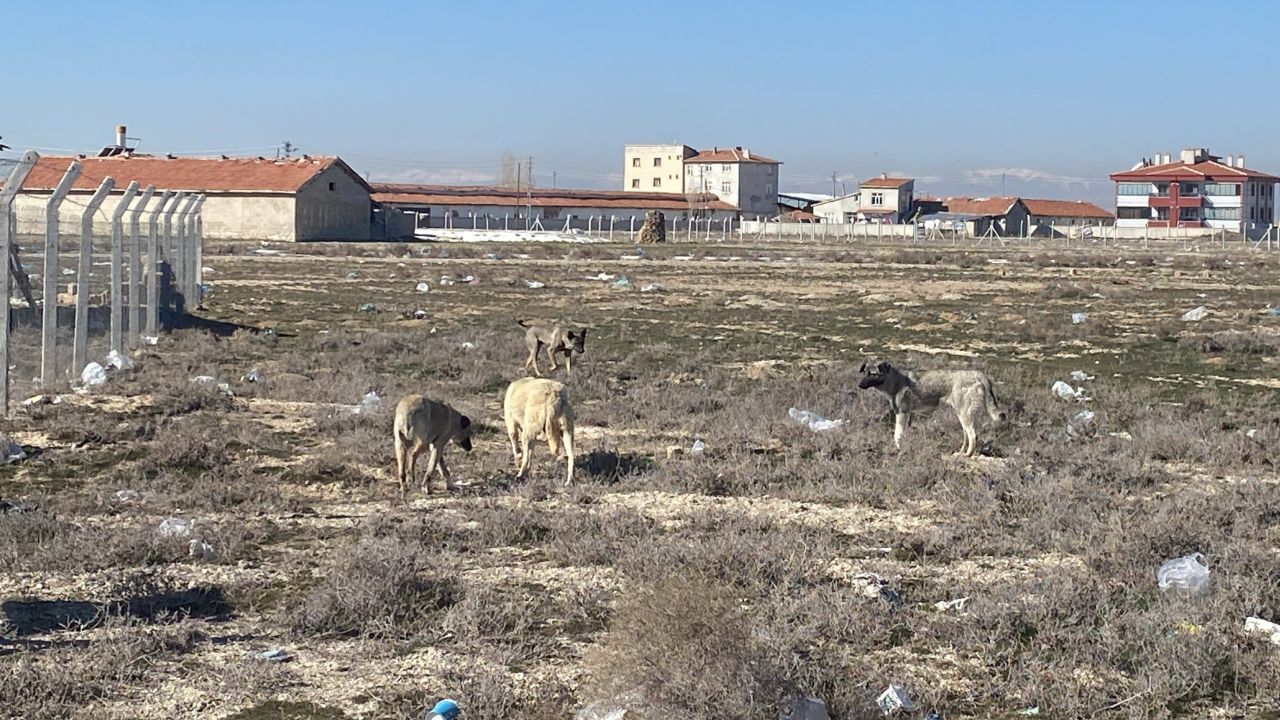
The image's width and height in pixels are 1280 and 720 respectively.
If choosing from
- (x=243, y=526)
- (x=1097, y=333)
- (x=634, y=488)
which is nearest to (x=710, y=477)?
(x=634, y=488)

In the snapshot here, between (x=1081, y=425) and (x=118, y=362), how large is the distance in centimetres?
1113

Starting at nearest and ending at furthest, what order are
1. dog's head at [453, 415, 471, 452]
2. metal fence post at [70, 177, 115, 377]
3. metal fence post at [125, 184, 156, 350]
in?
1. dog's head at [453, 415, 471, 452]
2. metal fence post at [70, 177, 115, 377]
3. metal fence post at [125, 184, 156, 350]

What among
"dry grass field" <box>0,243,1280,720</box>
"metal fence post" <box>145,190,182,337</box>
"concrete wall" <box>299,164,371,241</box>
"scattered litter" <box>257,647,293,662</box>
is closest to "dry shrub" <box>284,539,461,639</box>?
"dry grass field" <box>0,243,1280,720</box>

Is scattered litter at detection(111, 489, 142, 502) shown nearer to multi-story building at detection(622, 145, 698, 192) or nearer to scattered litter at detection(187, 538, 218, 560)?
scattered litter at detection(187, 538, 218, 560)

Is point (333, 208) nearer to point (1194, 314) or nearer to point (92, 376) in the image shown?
point (1194, 314)

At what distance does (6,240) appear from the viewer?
43.3 ft

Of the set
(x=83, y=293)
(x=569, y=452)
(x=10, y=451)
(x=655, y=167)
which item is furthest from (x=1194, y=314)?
(x=655, y=167)

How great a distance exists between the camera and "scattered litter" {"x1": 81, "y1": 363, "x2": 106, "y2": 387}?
15953 mm

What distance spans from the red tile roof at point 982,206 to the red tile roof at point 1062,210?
9.51ft

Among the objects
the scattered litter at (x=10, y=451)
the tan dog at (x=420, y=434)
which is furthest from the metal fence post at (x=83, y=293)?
the tan dog at (x=420, y=434)

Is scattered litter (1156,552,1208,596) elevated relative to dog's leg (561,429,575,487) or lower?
lower

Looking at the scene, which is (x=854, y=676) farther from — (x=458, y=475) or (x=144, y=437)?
(x=144, y=437)

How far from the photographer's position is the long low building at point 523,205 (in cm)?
11444

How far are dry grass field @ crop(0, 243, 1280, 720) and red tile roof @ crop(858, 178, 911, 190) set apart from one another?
4847 inches
